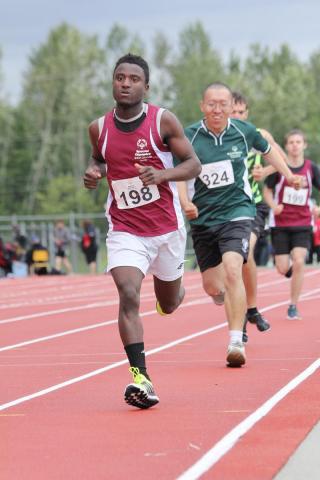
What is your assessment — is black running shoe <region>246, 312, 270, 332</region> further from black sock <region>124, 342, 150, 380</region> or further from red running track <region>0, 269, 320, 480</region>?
black sock <region>124, 342, 150, 380</region>

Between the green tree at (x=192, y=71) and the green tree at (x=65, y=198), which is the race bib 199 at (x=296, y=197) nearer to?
the green tree at (x=65, y=198)

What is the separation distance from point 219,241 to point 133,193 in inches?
98.9

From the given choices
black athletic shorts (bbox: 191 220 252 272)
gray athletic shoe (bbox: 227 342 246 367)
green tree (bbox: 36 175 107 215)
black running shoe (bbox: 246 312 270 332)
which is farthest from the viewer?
green tree (bbox: 36 175 107 215)

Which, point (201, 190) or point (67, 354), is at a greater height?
point (201, 190)

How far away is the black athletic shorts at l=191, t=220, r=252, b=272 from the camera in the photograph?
10383mm

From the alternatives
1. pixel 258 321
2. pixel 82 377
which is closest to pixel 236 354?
pixel 82 377

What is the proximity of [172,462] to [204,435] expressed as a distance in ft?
2.46

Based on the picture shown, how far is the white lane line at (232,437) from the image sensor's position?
5.55 meters

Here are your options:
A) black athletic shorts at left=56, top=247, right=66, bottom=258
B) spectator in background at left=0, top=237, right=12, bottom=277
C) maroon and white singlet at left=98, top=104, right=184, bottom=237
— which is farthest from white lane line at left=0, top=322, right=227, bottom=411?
black athletic shorts at left=56, top=247, right=66, bottom=258

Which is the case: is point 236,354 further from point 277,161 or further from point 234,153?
point 277,161

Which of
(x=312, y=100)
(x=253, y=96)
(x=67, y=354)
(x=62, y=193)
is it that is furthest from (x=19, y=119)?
(x=67, y=354)

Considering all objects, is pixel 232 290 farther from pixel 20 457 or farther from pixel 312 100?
pixel 312 100

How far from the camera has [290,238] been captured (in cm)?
1537

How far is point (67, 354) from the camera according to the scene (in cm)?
1171
